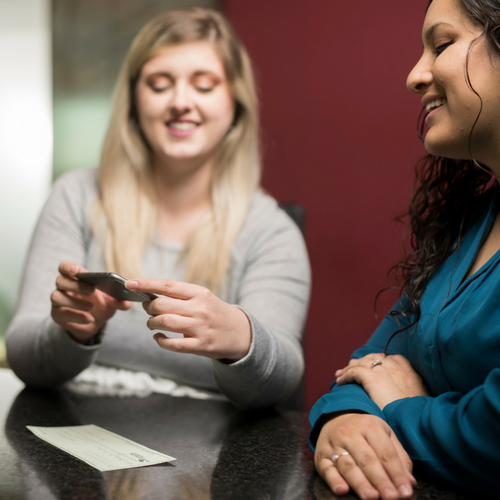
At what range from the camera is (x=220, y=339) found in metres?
0.98

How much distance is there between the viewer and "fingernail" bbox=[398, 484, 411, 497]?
0.67 meters

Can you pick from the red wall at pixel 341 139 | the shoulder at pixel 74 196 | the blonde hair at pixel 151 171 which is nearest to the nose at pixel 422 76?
the blonde hair at pixel 151 171

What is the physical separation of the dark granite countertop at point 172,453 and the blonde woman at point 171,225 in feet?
0.42

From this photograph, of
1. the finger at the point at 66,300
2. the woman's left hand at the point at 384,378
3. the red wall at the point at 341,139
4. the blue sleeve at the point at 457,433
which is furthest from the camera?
the red wall at the point at 341,139

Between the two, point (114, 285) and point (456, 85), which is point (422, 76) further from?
point (114, 285)

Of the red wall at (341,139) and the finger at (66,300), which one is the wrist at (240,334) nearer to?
the finger at (66,300)

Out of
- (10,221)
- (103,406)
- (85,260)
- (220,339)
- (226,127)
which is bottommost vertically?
(10,221)

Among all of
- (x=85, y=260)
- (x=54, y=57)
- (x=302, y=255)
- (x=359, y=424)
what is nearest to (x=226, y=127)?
(x=302, y=255)

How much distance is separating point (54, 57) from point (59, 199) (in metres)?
1.30

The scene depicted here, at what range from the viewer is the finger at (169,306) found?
906 millimetres

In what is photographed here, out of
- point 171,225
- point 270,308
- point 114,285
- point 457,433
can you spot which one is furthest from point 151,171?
point 457,433

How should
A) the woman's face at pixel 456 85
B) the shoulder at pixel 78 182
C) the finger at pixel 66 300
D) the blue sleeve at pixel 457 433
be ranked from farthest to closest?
the shoulder at pixel 78 182
the finger at pixel 66 300
the woman's face at pixel 456 85
the blue sleeve at pixel 457 433

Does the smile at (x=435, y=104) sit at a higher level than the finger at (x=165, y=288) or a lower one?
higher

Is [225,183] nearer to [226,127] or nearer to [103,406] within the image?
[226,127]
